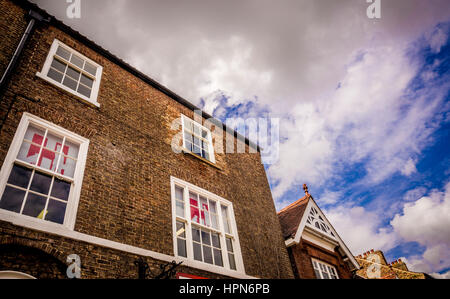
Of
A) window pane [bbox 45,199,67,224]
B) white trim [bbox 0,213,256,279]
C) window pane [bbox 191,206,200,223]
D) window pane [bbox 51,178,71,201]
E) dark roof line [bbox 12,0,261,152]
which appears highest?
dark roof line [bbox 12,0,261,152]

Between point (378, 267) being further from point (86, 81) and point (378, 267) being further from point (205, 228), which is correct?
point (86, 81)

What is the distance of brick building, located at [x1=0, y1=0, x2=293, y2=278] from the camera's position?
5559mm

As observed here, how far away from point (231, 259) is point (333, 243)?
24.9 ft

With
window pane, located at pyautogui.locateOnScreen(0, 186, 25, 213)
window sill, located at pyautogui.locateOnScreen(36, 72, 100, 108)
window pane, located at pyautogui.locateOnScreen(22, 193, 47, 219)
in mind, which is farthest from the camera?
window sill, located at pyautogui.locateOnScreen(36, 72, 100, 108)

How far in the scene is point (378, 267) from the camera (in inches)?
1014

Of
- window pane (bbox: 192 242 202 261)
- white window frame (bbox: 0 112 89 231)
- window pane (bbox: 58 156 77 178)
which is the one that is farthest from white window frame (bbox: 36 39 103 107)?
window pane (bbox: 192 242 202 261)

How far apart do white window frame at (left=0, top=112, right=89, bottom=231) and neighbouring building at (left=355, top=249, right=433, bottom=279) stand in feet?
83.1

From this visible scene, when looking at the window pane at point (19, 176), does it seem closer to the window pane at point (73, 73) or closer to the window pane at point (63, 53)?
the window pane at point (73, 73)

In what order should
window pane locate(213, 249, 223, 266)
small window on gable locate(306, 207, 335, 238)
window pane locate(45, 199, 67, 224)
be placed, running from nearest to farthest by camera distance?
window pane locate(45, 199, 67, 224) → window pane locate(213, 249, 223, 266) → small window on gable locate(306, 207, 335, 238)

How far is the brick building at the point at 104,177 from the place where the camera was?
5.56 meters

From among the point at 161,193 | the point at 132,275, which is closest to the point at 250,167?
the point at 161,193

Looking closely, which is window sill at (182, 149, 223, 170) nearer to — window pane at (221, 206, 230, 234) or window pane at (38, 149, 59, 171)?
window pane at (221, 206, 230, 234)

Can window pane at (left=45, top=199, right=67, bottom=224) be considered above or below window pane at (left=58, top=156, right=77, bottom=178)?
below

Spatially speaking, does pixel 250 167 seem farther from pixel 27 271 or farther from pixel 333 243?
pixel 27 271
